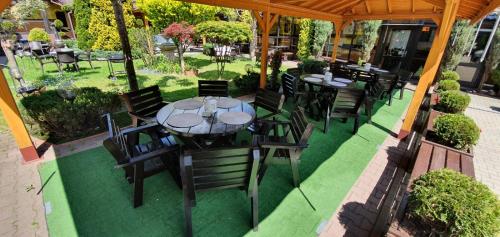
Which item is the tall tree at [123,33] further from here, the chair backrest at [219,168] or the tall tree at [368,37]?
the tall tree at [368,37]

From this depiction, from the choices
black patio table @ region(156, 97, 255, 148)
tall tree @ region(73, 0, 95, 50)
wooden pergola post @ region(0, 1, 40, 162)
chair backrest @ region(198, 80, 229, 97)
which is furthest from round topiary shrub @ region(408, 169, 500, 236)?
tall tree @ region(73, 0, 95, 50)

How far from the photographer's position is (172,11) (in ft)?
36.9

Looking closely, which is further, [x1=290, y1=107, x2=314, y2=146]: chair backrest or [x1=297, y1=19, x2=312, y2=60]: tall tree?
[x1=297, y1=19, x2=312, y2=60]: tall tree

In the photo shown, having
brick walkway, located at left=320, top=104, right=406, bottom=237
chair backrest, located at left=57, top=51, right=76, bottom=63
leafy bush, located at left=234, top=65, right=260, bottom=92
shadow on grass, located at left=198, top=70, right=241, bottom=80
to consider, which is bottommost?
brick walkway, located at left=320, top=104, right=406, bottom=237

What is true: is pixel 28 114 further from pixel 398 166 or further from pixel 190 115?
pixel 398 166

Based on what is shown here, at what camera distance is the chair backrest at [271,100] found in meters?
3.73

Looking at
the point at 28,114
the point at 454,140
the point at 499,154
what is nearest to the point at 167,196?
the point at 28,114

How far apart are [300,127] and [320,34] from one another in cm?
1179

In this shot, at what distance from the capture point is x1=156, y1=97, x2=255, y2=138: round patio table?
2.56 metres

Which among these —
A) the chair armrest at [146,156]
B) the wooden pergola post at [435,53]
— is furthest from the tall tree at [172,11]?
the chair armrest at [146,156]

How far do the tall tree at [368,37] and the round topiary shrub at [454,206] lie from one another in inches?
441

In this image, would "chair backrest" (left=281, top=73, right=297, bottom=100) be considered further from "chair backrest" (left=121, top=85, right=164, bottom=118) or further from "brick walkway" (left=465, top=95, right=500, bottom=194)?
"brick walkway" (left=465, top=95, right=500, bottom=194)

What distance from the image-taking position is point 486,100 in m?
8.03

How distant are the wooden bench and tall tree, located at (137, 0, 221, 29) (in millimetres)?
11391
